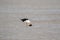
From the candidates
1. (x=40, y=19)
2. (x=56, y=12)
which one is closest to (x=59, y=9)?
(x=56, y=12)

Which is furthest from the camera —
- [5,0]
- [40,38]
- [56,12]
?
[5,0]

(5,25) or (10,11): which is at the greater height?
(10,11)

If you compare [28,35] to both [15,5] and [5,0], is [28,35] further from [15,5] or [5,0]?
[5,0]

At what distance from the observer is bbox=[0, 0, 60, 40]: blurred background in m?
1.64

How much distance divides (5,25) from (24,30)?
0.89 ft

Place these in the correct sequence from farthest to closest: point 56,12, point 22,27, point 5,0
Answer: point 5,0
point 56,12
point 22,27

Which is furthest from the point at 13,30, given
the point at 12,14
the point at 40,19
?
the point at 40,19

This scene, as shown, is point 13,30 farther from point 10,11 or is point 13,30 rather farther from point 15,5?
point 15,5

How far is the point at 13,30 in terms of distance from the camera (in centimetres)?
168

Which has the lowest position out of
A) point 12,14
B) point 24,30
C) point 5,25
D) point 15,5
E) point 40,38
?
point 40,38

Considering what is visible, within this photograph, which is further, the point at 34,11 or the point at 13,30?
the point at 34,11

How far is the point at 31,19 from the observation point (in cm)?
185

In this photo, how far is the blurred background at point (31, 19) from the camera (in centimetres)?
164

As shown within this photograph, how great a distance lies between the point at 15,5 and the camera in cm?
206
